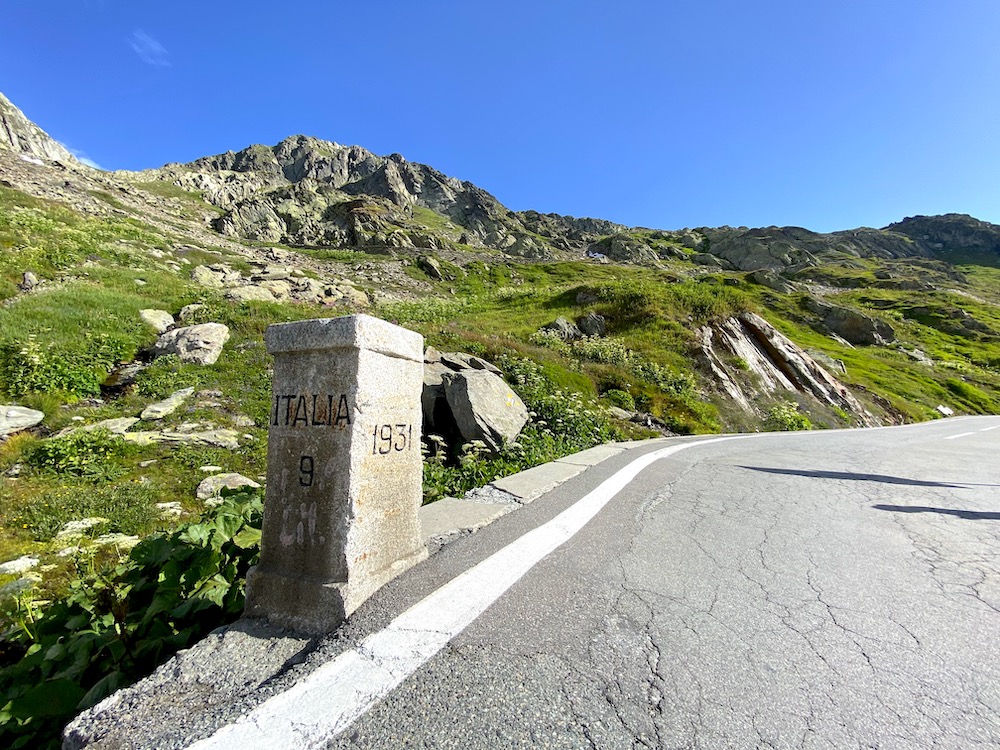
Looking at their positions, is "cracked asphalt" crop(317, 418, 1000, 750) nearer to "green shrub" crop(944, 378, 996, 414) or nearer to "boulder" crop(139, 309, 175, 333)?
"boulder" crop(139, 309, 175, 333)

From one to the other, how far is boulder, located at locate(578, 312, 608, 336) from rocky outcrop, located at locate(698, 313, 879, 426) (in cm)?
495

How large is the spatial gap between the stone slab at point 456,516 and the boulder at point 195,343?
28.0 ft

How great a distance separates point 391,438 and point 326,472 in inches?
17.6

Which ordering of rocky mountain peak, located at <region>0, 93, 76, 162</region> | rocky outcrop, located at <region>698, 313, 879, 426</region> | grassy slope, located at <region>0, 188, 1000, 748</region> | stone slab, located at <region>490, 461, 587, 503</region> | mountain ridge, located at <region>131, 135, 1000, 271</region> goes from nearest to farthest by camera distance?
stone slab, located at <region>490, 461, 587, 503</region>, grassy slope, located at <region>0, 188, 1000, 748</region>, rocky outcrop, located at <region>698, 313, 879, 426</region>, rocky mountain peak, located at <region>0, 93, 76, 162</region>, mountain ridge, located at <region>131, 135, 1000, 271</region>

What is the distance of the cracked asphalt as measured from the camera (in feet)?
5.77

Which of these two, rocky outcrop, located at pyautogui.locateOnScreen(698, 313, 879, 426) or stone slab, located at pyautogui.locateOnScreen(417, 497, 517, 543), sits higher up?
rocky outcrop, located at pyautogui.locateOnScreen(698, 313, 879, 426)

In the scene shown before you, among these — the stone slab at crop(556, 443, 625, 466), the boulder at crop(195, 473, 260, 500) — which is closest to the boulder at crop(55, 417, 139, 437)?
the boulder at crop(195, 473, 260, 500)

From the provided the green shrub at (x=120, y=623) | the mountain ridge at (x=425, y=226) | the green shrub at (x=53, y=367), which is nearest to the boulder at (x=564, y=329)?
the green shrub at (x=53, y=367)

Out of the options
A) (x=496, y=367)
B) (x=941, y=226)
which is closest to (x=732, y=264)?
(x=941, y=226)

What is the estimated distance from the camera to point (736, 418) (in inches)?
640

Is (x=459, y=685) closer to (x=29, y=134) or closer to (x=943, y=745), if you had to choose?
(x=943, y=745)

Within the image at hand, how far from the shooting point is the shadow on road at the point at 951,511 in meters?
5.01

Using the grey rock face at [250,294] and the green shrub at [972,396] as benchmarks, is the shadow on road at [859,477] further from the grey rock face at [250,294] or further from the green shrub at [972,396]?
the green shrub at [972,396]

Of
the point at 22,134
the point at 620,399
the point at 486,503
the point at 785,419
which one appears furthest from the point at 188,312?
the point at 22,134
